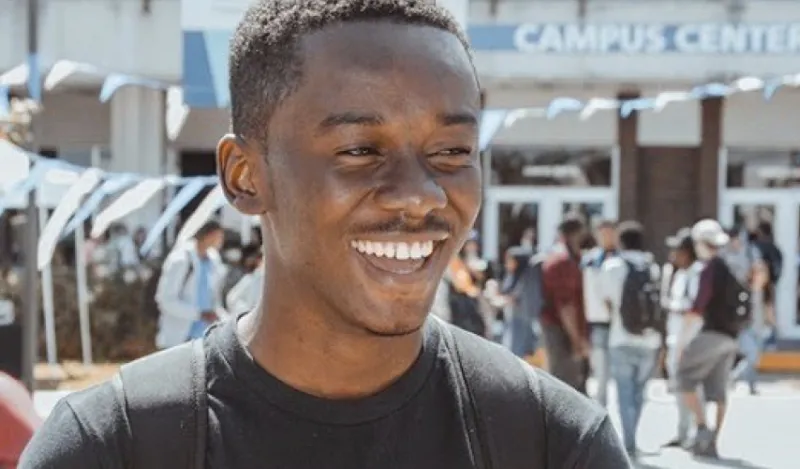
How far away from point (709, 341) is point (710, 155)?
33.7 feet

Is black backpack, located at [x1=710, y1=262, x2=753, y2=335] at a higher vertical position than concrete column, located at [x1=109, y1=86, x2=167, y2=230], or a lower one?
lower

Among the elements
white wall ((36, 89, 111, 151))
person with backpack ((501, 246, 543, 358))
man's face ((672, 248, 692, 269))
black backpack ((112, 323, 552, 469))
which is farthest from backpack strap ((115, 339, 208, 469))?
white wall ((36, 89, 111, 151))

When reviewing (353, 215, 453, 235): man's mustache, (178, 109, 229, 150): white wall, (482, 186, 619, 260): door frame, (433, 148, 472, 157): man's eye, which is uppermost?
(433, 148, 472, 157): man's eye

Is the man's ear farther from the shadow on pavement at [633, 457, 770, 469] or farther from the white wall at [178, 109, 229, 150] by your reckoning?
the white wall at [178, 109, 229, 150]

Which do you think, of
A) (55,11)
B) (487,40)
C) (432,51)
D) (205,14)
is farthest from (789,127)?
(432,51)

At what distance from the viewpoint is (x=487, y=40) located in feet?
58.3

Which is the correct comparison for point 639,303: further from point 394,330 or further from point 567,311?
point 394,330

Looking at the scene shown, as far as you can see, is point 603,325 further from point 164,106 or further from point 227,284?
point 164,106

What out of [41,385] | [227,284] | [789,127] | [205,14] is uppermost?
[205,14]

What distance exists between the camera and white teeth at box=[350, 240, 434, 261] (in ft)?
4.99

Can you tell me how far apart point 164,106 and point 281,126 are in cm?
1803

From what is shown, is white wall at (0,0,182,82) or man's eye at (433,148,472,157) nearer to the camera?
man's eye at (433,148,472,157)

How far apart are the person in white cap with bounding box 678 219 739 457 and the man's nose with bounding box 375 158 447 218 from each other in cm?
773

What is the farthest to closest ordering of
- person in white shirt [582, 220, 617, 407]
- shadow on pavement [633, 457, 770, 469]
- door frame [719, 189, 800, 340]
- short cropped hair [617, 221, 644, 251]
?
door frame [719, 189, 800, 340] → short cropped hair [617, 221, 644, 251] → person in white shirt [582, 220, 617, 407] → shadow on pavement [633, 457, 770, 469]
